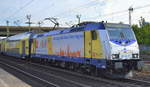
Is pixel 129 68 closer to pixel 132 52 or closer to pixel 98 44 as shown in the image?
pixel 132 52

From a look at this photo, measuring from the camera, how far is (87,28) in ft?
59.4

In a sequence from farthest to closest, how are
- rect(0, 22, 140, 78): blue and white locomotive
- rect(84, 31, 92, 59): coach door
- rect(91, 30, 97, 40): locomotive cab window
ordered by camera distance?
rect(84, 31, 92, 59): coach door, rect(91, 30, 97, 40): locomotive cab window, rect(0, 22, 140, 78): blue and white locomotive

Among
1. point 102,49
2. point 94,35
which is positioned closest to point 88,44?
point 94,35

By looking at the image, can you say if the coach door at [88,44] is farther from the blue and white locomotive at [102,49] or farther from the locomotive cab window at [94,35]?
the locomotive cab window at [94,35]

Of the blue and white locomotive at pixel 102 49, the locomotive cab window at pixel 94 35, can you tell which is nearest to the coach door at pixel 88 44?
the blue and white locomotive at pixel 102 49

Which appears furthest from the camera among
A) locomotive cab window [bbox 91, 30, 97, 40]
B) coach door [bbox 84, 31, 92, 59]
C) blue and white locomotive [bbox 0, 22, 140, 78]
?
A: coach door [bbox 84, 31, 92, 59]

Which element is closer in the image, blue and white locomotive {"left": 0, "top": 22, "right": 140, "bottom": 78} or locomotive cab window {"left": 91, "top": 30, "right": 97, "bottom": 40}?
blue and white locomotive {"left": 0, "top": 22, "right": 140, "bottom": 78}

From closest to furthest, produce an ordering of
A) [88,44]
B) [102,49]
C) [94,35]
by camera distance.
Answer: [102,49]
[94,35]
[88,44]

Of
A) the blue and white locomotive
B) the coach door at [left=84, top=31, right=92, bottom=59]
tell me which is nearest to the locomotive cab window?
the blue and white locomotive

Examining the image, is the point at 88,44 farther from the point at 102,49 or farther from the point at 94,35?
the point at 102,49

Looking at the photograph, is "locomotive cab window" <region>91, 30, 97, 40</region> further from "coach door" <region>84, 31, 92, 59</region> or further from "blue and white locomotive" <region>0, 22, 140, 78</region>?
"coach door" <region>84, 31, 92, 59</region>

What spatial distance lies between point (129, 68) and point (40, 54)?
14.4 m

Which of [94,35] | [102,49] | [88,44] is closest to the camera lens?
[102,49]

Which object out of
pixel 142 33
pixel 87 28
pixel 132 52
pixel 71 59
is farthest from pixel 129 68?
pixel 142 33
